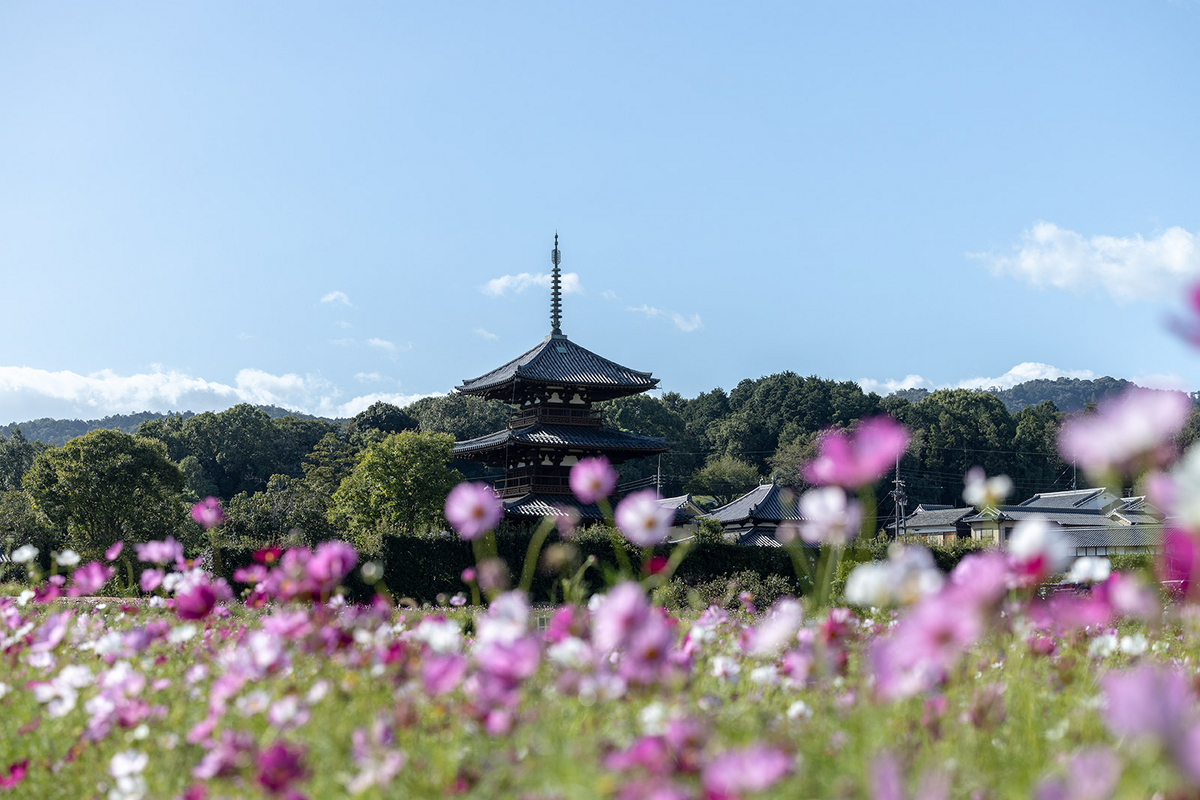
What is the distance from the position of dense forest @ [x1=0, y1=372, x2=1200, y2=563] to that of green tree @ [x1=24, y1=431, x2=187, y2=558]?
0.85 m

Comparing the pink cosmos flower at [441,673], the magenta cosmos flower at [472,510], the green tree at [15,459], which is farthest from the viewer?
the green tree at [15,459]

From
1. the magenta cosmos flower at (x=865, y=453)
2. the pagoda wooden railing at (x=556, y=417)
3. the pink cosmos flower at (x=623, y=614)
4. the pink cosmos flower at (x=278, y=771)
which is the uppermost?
the pagoda wooden railing at (x=556, y=417)

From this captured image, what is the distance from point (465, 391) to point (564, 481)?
392 cm

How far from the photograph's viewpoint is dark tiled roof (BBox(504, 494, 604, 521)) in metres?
21.5

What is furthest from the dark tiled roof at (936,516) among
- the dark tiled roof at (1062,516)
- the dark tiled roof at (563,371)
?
the dark tiled roof at (563,371)

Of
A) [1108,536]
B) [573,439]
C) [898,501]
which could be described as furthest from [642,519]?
[898,501]

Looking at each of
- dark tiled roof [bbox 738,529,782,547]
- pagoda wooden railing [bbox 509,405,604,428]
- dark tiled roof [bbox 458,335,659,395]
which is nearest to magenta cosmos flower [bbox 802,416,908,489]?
dark tiled roof [bbox 458,335,659,395]

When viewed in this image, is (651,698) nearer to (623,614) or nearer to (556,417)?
(623,614)

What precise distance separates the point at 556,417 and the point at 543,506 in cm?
249

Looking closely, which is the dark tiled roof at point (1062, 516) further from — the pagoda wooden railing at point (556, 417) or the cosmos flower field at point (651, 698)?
the cosmos flower field at point (651, 698)

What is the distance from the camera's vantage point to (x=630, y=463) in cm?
5306

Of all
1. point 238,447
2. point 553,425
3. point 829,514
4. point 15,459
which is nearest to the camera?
point 829,514

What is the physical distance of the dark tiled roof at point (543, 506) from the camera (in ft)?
70.5

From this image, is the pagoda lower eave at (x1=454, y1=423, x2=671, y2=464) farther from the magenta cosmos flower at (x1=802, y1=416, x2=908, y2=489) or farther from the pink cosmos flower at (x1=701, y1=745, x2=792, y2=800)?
the pink cosmos flower at (x1=701, y1=745, x2=792, y2=800)
